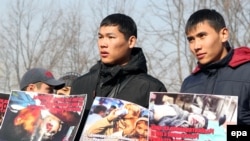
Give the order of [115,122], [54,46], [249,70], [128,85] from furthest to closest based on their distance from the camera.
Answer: [54,46]
[128,85]
[249,70]
[115,122]

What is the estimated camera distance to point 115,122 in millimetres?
2424

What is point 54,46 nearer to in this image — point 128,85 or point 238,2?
point 238,2

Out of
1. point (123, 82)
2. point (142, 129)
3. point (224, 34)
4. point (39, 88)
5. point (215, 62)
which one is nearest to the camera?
point (142, 129)

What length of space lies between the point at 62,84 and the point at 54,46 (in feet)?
34.6

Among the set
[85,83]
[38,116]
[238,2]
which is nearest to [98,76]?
[85,83]

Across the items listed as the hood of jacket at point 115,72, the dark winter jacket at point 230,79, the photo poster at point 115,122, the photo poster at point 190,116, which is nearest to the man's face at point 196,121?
the photo poster at point 190,116

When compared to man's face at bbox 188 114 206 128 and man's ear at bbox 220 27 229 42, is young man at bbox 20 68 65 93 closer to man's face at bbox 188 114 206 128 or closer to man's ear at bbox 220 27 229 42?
man's ear at bbox 220 27 229 42

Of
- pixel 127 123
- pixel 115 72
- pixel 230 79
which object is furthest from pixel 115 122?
pixel 230 79

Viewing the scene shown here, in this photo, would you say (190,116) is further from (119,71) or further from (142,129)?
(119,71)

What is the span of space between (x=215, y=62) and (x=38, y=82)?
137cm

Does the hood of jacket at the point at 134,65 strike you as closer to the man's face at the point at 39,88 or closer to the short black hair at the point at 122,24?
the short black hair at the point at 122,24

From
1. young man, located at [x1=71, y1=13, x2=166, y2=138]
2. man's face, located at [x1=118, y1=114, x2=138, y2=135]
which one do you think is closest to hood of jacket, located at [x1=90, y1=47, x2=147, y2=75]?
young man, located at [x1=71, y1=13, x2=166, y2=138]

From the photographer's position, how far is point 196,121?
A: 2.16m

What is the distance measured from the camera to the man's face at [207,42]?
270 cm
